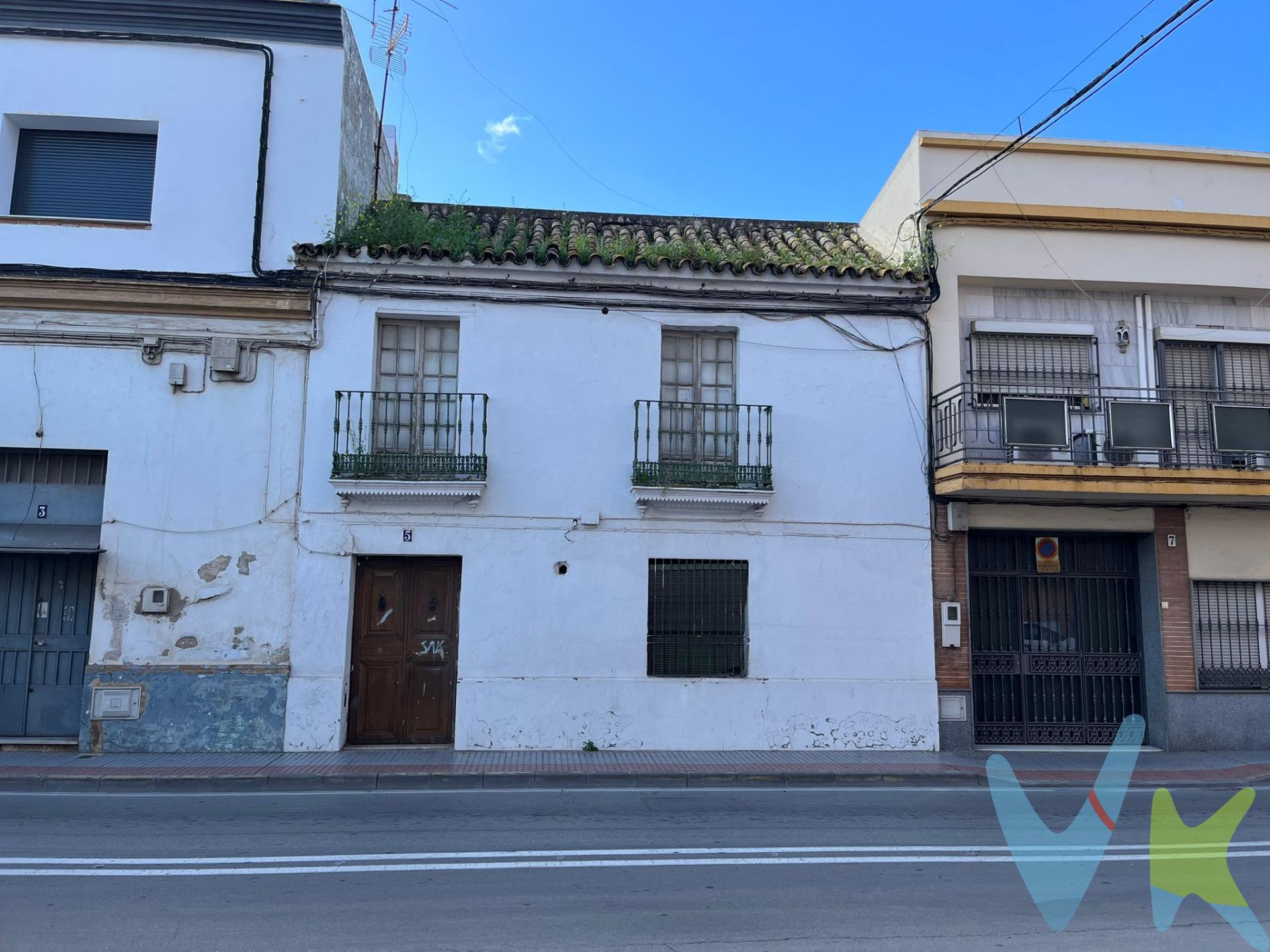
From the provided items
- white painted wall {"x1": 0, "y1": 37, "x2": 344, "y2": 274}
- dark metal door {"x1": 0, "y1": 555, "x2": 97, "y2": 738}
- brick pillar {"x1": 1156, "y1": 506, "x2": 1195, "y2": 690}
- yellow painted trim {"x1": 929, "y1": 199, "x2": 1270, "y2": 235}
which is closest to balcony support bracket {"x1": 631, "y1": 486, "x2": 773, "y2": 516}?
yellow painted trim {"x1": 929, "y1": 199, "x2": 1270, "y2": 235}

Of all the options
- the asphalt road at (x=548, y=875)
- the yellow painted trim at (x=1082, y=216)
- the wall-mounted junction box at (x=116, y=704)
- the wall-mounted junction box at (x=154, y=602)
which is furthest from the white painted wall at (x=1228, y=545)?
the wall-mounted junction box at (x=116, y=704)

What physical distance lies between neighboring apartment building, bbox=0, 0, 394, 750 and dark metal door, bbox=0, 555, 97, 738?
2 centimetres

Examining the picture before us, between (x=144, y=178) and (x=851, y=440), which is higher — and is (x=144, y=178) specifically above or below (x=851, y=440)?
above

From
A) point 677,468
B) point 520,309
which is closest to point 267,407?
point 520,309

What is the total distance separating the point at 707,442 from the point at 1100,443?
16.5 feet

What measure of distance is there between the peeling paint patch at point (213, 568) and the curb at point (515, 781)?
2.33 m

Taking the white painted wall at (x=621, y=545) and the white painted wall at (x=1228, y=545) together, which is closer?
the white painted wall at (x=621, y=545)

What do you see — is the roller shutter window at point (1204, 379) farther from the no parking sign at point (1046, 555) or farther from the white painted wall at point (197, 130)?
the white painted wall at point (197, 130)

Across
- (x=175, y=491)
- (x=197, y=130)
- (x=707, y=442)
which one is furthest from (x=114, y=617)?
(x=707, y=442)

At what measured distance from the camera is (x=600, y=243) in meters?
12.4

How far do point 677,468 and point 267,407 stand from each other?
16.0ft

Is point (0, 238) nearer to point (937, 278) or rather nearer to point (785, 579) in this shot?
point (785, 579)

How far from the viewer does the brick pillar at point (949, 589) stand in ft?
36.3

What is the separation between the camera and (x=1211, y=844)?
284 inches
